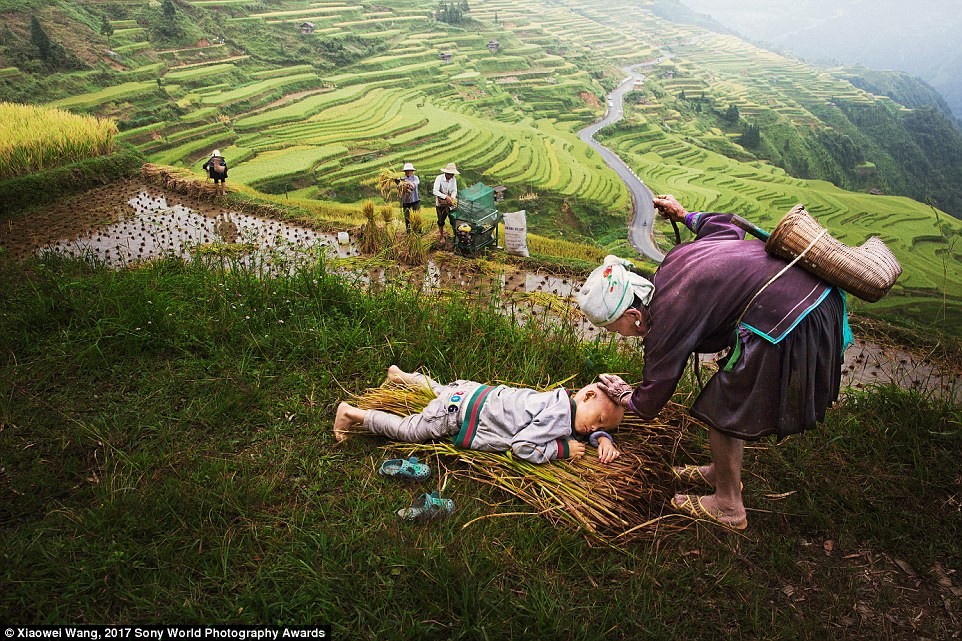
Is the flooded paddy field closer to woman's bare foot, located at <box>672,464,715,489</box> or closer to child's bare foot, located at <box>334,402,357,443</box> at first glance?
woman's bare foot, located at <box>672,464,715,489</box>

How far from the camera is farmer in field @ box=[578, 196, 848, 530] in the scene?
1.60 meters

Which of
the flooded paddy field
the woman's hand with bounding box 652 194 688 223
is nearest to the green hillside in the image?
the flooded paddy field

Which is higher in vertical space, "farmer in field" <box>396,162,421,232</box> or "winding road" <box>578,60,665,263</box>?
"farmer in field" <box>396,162,421,232</box>

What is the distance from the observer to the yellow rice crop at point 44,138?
300 inches

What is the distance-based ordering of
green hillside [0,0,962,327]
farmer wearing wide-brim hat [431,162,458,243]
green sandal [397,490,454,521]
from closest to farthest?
green sandal [397,490,454,521], farmer wearing wide-brim hat [431,162,458,243], green hillside [0,0,962,327]

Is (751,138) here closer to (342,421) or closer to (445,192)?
(445,192)

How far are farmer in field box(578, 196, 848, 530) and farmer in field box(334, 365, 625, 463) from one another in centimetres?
49

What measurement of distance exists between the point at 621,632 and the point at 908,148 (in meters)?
32.2

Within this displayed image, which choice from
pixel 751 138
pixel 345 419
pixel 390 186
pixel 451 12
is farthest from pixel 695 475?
pixel 751 138

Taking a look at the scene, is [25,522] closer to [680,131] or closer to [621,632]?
[621,632]

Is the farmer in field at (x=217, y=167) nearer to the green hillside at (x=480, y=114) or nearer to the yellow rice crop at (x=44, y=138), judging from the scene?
the yellow rice crop at (x=44, y=138)

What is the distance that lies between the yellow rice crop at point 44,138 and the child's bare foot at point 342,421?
8.51m

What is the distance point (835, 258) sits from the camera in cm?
153

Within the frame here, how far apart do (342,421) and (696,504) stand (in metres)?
1.55
